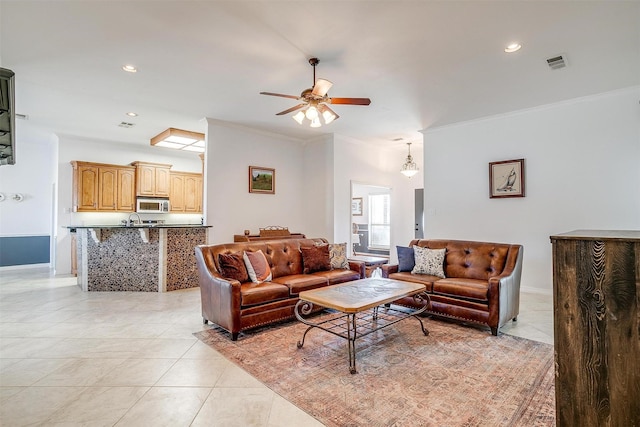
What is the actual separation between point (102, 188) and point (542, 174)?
8.63 m

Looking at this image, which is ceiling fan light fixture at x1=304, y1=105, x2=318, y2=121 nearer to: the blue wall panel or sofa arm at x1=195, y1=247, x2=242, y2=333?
sofa arm at x1=195, y1=247, x2=242, y2=333

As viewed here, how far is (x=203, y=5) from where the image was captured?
8.45 feet

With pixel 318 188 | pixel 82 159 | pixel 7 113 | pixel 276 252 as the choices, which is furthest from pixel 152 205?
pixel 276 252

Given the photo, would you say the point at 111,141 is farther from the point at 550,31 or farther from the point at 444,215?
the point at 550,31

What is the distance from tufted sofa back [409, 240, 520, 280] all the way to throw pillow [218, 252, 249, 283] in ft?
8.35

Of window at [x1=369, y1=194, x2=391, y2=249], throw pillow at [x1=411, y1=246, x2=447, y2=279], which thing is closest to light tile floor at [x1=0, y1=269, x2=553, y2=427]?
throw pillow at [x1=411, y1=246, x2=447, y2=279]

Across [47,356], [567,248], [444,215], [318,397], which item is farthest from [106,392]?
[444,215]

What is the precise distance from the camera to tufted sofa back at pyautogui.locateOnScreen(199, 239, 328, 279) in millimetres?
3611

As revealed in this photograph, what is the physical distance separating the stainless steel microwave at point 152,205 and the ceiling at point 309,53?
104 inches

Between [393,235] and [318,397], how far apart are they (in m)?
6.60

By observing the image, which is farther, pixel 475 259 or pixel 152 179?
pixel 152 179

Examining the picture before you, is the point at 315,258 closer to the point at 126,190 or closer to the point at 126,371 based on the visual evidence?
the point at 126,371

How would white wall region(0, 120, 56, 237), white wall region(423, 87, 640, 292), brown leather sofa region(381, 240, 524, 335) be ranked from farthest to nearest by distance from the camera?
white wall region(0, 120, 56, 237), white wall region(423, 87, 640, 292), brown leather sofa region(381, 240, 524, 335)

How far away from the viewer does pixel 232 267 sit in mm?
3469
